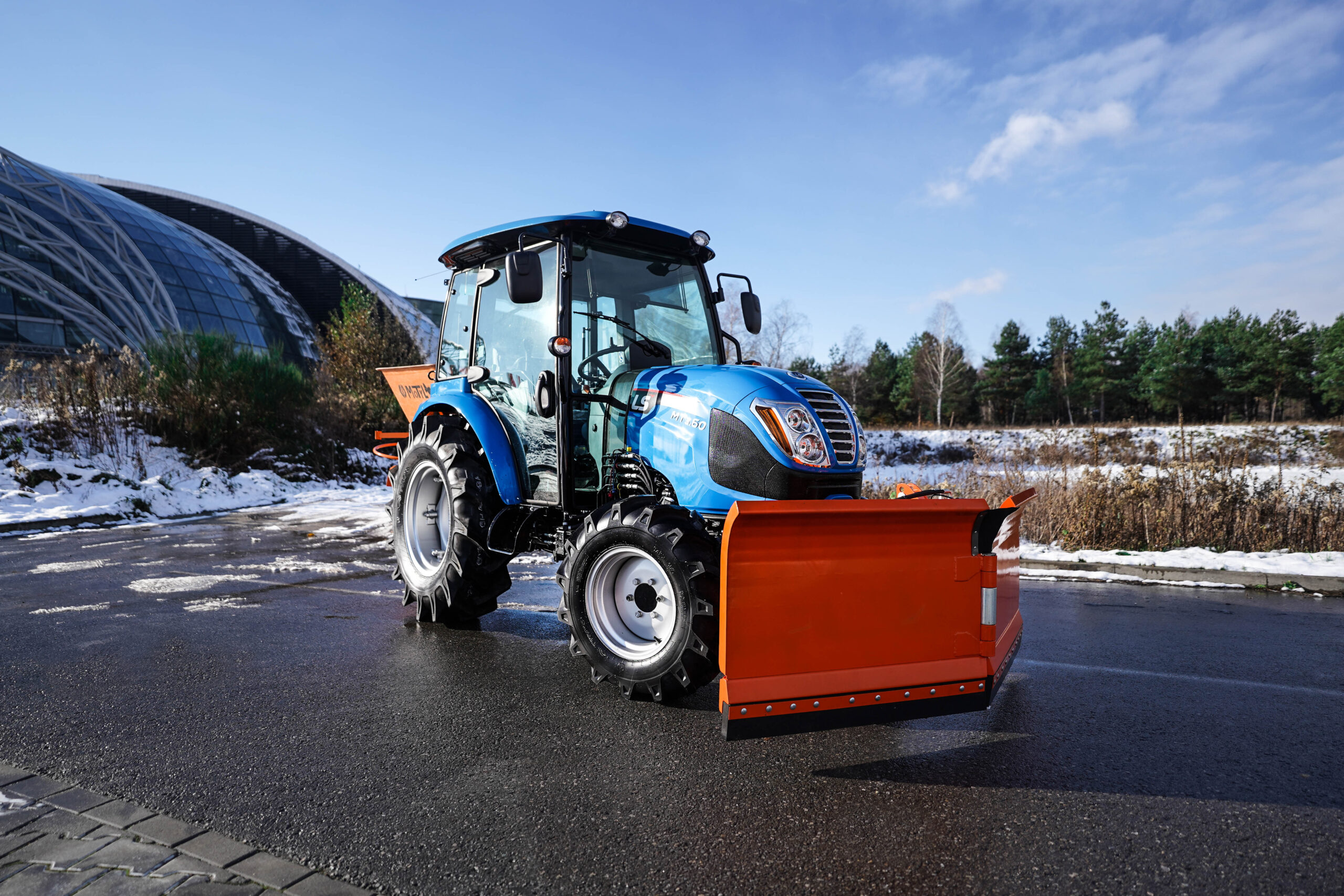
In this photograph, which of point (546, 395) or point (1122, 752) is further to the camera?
point (546, 395)

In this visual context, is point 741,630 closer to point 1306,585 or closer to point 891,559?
point 891,559

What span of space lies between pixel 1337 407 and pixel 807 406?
56133mm

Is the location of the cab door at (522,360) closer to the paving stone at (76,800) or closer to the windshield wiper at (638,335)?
the windshield wiper at (638,335)

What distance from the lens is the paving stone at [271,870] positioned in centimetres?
228

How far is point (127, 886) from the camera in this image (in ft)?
7.37

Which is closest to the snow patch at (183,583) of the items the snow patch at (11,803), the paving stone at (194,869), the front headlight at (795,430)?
the snow patch at (11,803)

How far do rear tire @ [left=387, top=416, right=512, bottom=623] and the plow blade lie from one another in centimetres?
255

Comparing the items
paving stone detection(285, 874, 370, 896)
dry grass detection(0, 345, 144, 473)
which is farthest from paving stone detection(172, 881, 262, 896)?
dry grass detection(0, 345, 144, 473)

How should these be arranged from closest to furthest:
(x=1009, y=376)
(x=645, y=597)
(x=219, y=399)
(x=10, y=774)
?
(x=10, y=774) → (x=645, y=597) → (x=219, y=399) → (x=1009, y=376)

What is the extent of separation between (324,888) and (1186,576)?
27.1 ft

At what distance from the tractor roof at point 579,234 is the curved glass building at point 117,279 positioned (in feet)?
64.0

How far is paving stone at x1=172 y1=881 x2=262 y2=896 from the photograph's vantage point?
2.21 meters

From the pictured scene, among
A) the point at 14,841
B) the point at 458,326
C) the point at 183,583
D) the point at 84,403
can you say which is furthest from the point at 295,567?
the point at 84,403

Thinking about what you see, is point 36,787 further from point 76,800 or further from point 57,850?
point 57,850
